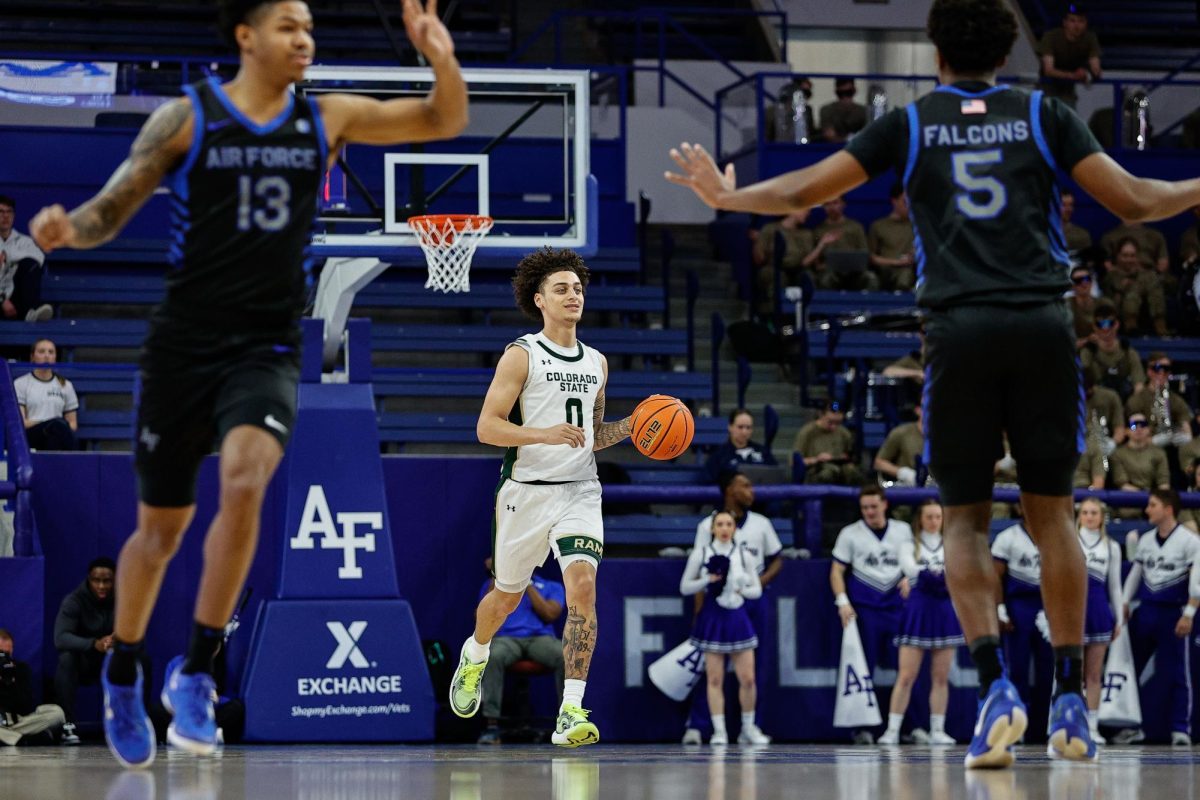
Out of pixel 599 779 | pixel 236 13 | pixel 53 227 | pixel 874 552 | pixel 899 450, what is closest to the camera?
pixel 53 227

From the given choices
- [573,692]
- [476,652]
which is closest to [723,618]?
[476,652]

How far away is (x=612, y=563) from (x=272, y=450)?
29.0 ft

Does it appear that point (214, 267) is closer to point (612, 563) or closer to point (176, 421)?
point (176, 421)

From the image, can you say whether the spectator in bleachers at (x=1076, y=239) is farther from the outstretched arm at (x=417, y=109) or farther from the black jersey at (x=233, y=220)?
the black jersey at (x=233, y=220)

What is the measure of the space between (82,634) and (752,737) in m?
5.35

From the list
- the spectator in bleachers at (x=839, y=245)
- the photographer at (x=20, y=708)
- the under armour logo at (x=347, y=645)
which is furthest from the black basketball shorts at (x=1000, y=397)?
the spectator in bleachers at (x=839, y=245)

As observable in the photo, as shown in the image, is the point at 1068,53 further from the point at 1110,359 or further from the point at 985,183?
the point at 985,183

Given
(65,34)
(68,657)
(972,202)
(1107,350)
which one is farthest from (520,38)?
(972,202)

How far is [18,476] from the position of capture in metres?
12.8

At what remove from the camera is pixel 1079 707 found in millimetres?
5902

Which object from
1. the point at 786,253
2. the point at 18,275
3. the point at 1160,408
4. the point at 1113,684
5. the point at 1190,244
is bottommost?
the point at 1113,684

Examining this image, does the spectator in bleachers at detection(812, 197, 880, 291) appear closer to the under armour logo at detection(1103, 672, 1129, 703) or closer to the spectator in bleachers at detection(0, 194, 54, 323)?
the under armour logo at detection(1103, 672, 1129, 703)

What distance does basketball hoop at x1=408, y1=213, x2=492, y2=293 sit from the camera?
12930 mm

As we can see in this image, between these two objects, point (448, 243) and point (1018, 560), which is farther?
point (1018, 560)
